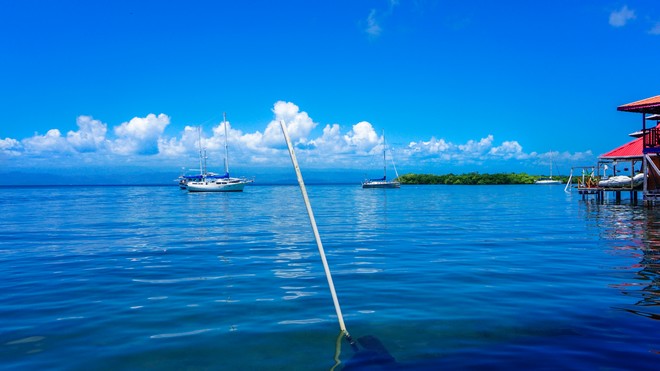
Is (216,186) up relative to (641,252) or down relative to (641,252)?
up

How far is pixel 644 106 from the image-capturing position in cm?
3506

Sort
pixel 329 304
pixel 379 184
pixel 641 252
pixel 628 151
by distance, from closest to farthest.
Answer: pixel 329 304 → pixel 641 252 → pixel 628 151 → pixel 379 184

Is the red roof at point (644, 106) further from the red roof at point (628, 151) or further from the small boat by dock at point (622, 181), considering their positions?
the small boat by dock at point (622, 181)

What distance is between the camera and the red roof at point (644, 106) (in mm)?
34609

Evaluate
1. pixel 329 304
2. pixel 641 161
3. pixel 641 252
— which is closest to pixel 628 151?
pixel 641 161

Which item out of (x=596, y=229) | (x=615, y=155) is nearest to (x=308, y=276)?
(x=596, y=229)

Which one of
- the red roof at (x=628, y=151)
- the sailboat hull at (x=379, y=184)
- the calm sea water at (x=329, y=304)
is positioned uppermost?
the red roof at (x=628, y=151)

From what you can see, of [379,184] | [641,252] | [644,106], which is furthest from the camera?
[379,184]

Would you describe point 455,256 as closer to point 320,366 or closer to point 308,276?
point 308,276

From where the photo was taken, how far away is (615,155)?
163 feet

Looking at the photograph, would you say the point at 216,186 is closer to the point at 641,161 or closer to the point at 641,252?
the point at 641,161

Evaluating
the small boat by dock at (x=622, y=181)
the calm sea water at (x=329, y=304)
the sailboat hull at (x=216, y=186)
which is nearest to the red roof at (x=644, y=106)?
the small boat by dock at (x=622, y=181)

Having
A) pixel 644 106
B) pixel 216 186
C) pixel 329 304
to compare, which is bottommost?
pixel 329 304

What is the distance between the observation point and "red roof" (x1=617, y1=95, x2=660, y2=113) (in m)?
34.6
